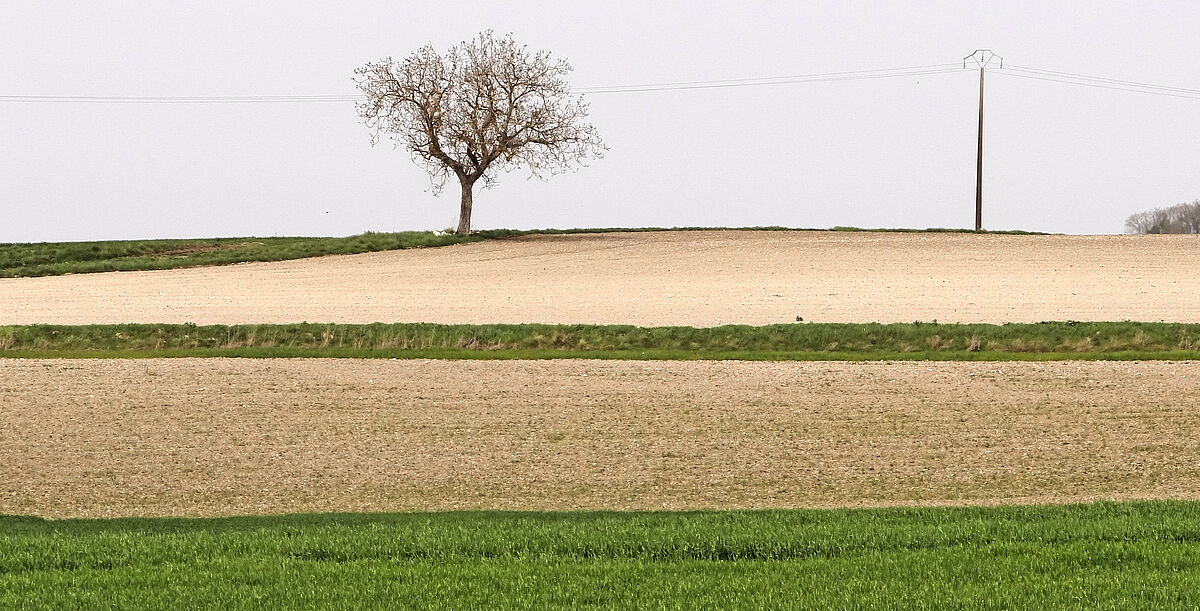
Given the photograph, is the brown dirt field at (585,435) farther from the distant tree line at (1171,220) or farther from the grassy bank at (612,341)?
the distant tree line at (1171,220)

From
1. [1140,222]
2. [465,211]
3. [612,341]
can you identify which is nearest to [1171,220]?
[1140,222]

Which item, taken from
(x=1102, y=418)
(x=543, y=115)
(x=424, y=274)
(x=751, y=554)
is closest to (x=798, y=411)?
(x=1102, y=418)

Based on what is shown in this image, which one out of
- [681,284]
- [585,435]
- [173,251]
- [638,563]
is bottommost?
[585,435]

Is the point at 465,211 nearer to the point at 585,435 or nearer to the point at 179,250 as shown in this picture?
→ the point at 179,250

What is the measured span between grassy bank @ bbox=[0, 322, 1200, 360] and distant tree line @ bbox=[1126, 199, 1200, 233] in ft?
248

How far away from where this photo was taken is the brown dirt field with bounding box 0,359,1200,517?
1295cm

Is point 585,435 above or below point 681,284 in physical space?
below

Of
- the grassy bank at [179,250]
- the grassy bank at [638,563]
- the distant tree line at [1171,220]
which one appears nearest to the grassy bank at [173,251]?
the grassy bank at [179,250]

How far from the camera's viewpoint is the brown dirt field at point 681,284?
28.0 metres

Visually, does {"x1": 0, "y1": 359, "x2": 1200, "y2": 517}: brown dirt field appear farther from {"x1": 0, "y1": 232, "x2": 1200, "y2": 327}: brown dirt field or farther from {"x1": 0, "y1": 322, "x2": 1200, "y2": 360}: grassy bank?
{"x1": 0, "y1": 232, "x2": 1200, "y2": 327}: brown dirt field

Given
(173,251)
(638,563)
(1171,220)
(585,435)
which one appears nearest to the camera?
(638,563)

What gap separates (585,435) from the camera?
50.6 ft

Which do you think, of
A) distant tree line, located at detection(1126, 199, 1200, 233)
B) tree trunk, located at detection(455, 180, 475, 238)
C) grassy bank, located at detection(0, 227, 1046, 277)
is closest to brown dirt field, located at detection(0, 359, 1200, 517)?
grassy bank, located at detection(0, 227, 1046, 277)

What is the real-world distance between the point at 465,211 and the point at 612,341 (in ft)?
94.5
